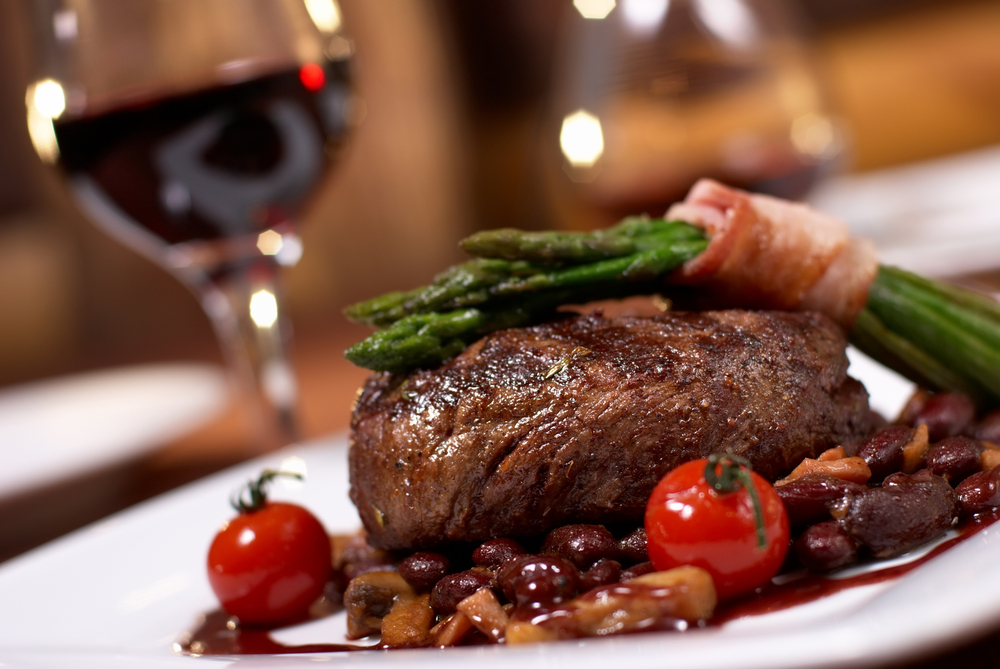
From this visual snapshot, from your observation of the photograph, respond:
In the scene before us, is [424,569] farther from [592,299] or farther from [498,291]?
[592,299]

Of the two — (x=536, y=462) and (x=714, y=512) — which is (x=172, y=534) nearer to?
(x=536, y=462)

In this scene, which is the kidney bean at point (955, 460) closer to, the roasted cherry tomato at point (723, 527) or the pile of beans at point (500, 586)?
the roasted cherry tomato at point (723, 527)

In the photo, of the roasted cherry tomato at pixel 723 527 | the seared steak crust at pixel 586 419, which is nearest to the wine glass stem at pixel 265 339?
the seared steak crust at pixel 586 419

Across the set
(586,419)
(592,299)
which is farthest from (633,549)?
(592,299)

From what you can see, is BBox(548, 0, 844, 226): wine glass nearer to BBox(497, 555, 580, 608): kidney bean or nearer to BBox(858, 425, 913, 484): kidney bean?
BBox(858, 425, 913, 484): kidney bean

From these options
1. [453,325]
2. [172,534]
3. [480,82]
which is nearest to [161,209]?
[172,534]

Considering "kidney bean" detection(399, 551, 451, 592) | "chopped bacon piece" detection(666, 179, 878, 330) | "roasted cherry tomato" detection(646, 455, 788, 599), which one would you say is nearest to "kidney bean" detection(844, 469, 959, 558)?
"roasted cherry tomato" detection(646, 455, 788, 599)
